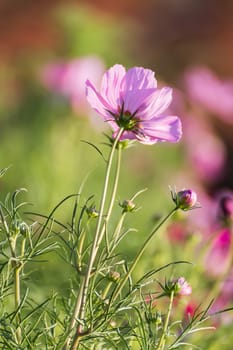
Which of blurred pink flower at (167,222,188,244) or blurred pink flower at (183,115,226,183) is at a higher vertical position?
blurred pink flower at (167,222,188,244)

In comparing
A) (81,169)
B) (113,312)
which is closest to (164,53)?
(81,169)

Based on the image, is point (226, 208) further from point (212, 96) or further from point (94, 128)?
point (212, 96)

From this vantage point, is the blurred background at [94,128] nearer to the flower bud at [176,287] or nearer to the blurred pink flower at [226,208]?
the blurred pink flower at [226,208]

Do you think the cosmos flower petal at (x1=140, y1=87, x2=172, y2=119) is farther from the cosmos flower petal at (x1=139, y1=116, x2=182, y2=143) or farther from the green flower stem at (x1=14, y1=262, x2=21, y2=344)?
the green flower stem at (x1=14, y1=262, x2=21, y2=344)

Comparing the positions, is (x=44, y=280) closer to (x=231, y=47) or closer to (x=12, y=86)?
(x=12, y=86)

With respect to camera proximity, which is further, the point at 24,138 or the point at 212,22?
the point at 212,22

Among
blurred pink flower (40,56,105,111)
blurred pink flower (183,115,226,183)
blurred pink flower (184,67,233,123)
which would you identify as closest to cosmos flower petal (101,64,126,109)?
blurred pink flower (40,56,105,111)
